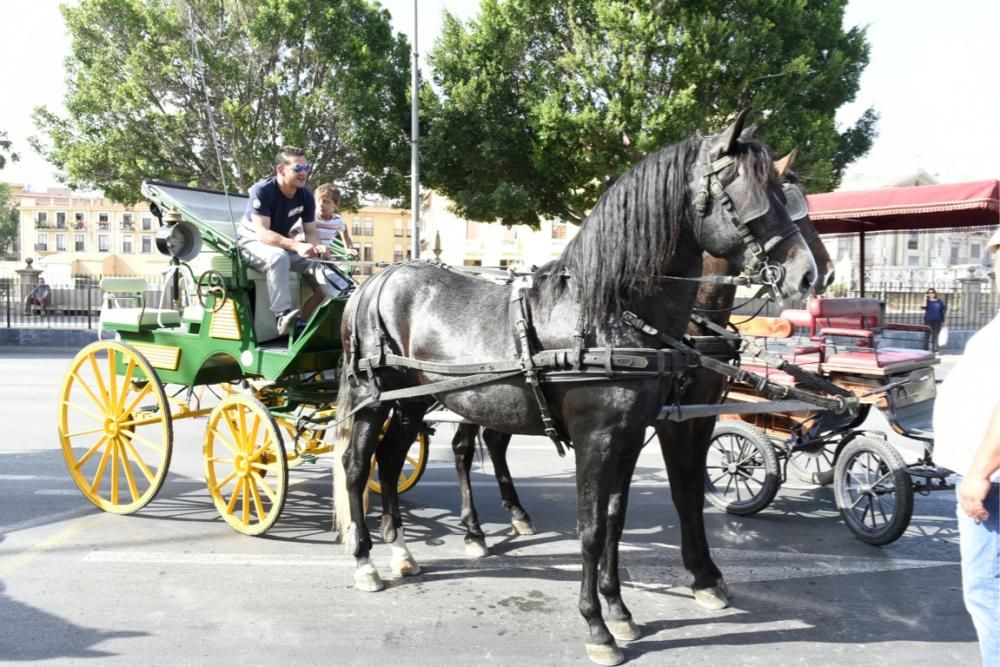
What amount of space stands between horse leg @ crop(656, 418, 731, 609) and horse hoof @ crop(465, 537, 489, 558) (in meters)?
Answer: 1.19

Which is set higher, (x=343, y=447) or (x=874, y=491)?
(x=343, y=447)

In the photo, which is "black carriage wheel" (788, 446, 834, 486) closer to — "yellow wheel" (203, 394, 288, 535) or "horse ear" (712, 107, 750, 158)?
"horse ear" (712, 107, 750, 158)

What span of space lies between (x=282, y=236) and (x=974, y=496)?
13.3 ft

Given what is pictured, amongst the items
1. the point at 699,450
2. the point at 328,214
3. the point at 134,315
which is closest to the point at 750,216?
the point at 699,450

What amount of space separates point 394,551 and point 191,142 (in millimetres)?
20144

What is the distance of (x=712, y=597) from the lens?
13.1 feet

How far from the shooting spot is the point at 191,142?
21.8 meters

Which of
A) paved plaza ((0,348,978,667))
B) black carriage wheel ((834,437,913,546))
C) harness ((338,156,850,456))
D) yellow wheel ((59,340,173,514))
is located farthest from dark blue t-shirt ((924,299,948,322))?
yellow wheel ((59,340,173,514))

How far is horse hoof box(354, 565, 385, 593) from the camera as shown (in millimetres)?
4152

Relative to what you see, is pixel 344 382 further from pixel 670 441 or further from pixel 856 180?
pixel 856 180

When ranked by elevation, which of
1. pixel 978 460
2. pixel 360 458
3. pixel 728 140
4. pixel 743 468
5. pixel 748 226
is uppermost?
pixel 728 140

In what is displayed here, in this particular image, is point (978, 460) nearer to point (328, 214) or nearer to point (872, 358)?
point (872, 358)

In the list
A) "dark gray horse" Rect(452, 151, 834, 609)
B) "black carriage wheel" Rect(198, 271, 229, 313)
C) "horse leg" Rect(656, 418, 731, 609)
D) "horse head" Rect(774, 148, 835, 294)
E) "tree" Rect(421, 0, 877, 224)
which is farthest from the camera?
"tree" Rect(421, 0, 877, 224)

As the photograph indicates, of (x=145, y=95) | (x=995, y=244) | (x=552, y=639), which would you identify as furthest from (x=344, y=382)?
(x=145, y=95)
